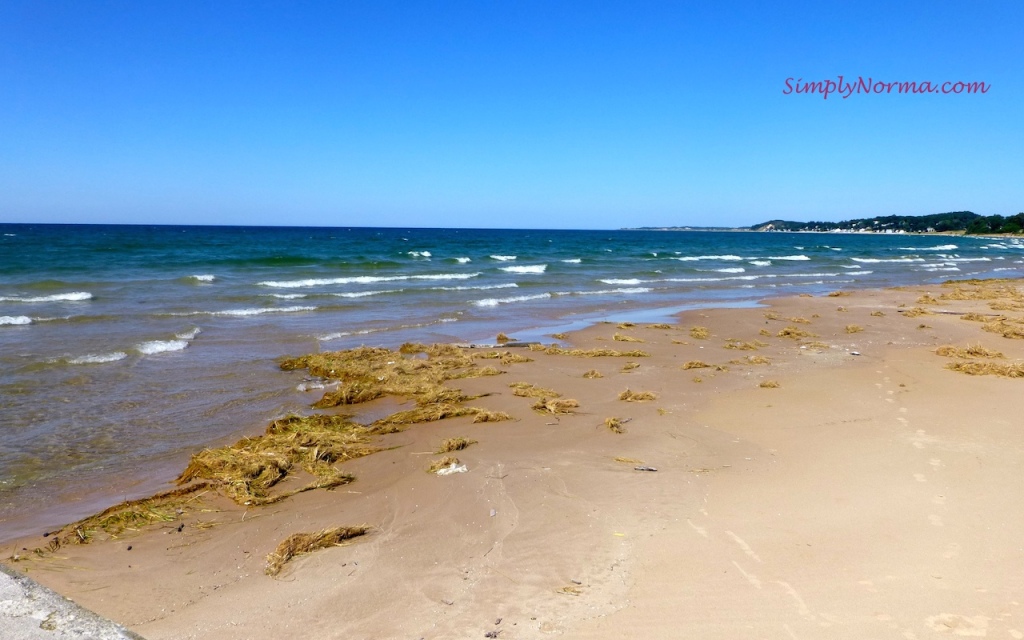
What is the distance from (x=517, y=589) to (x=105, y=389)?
8529 mm

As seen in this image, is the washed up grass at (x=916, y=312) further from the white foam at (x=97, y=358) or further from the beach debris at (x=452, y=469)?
the white foam at (x=97, y=358)

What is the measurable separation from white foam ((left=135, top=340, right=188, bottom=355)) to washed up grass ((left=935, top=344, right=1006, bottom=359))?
14.8 meters

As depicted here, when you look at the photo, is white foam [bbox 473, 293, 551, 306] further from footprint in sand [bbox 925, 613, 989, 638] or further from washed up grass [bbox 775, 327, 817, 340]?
footprint in sand [bbox 925, 613, 989, 638]

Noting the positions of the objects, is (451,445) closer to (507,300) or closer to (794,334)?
(794,334)

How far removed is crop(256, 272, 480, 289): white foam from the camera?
89.7ft

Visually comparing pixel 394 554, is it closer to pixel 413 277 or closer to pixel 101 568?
pixel 101 568

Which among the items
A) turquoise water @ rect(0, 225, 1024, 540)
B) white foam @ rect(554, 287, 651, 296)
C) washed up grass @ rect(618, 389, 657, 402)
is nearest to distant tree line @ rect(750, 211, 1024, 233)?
turquoise water @ rect(0, 225, 1024, 540)

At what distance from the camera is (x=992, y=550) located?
4.41m

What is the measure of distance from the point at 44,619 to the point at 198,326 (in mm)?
14723

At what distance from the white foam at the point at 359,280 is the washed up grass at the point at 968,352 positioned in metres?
22.0

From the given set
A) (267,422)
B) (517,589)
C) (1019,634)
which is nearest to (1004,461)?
(1019,634)

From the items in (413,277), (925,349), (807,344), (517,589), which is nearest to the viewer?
(517,589)

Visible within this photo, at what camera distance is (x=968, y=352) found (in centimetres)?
1179

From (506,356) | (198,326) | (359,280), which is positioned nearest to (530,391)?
(506,356)
